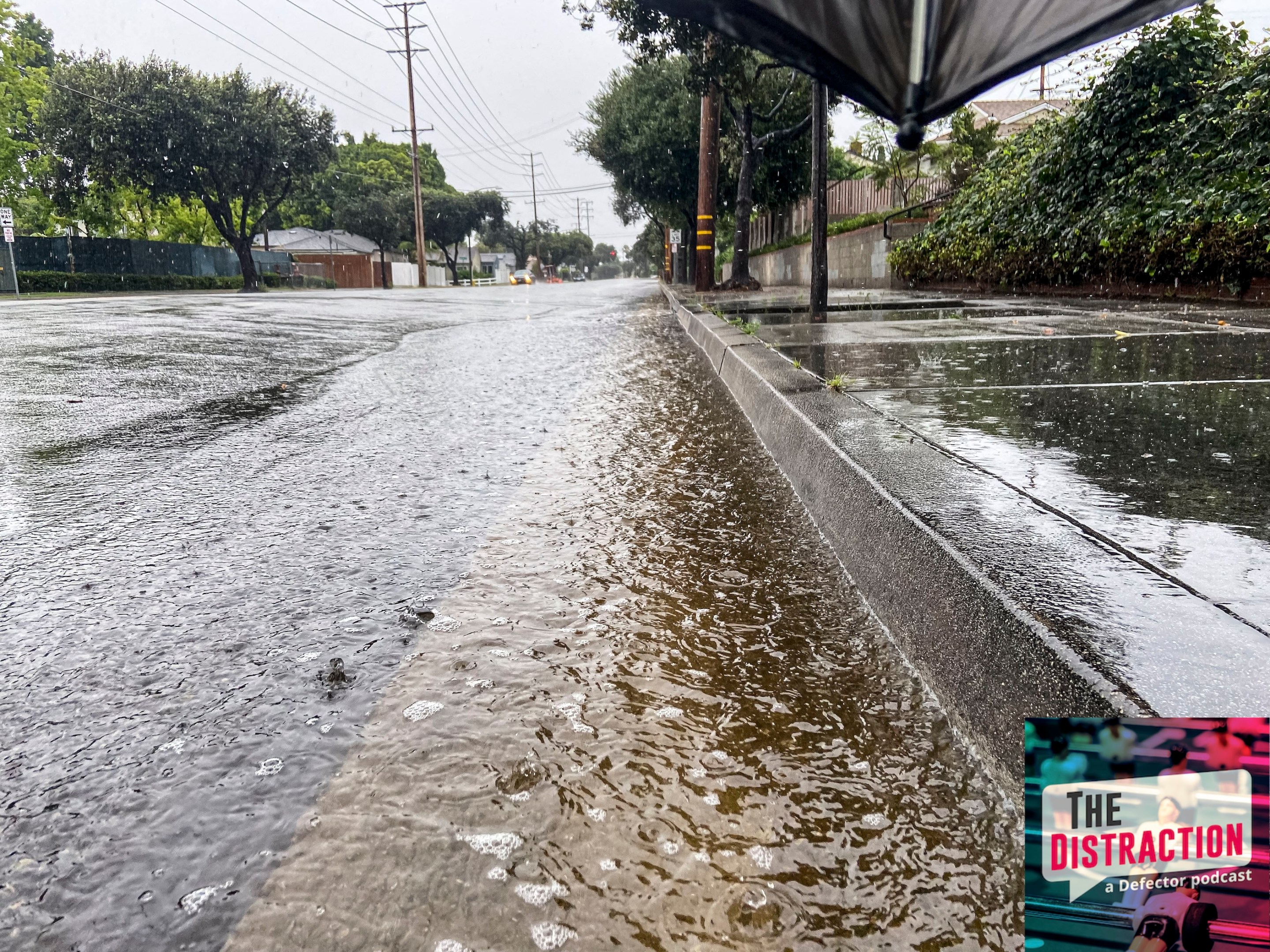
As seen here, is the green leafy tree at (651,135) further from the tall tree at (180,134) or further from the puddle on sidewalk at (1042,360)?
the puddle on sidewalk at (1042,360)

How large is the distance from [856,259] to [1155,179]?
33.6 ft

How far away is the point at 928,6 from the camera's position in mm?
1000

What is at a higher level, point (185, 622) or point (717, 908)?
point (185, 622)

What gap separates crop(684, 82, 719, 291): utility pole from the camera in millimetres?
17906

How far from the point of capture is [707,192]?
61.1ft

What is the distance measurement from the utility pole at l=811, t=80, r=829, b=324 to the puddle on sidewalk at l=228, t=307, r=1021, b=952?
5.29 metres

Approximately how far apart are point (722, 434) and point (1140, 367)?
2.03 meters

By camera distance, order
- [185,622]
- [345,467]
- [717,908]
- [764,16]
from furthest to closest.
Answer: [345,467] < [185,622] < [717,908] < [764,16]

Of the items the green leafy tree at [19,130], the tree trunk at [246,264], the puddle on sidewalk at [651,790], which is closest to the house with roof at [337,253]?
the green leafy tree at [19,130]

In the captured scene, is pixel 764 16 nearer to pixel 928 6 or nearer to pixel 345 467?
pixel 928 6

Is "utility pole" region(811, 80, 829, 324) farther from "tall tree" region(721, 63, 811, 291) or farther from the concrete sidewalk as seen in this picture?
"tall tree" region(721, 63, 811, 291)

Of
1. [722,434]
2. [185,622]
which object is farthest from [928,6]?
[722,434]

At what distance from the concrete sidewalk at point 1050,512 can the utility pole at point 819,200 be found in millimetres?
2566

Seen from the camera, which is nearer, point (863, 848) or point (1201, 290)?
point (863, 848)
